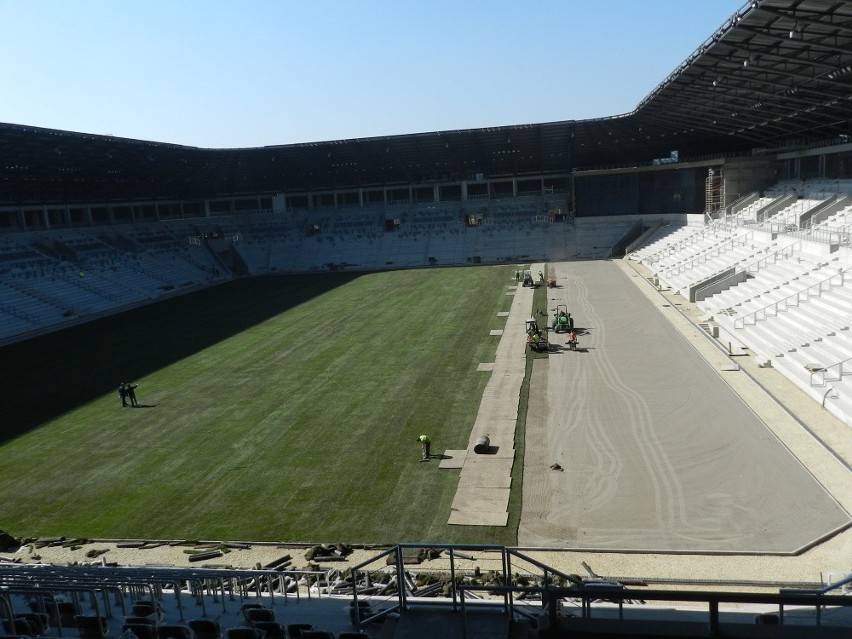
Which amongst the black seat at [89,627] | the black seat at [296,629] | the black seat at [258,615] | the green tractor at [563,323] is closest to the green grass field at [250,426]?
the green tractor at [563,323]

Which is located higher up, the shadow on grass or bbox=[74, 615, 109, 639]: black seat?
bbox=[74, 615, 109, 639]: black seat

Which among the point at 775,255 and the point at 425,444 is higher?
the point at 775,255

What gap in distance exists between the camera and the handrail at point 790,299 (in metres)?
29.5

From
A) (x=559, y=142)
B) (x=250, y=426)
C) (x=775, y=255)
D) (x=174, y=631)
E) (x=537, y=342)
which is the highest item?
(x=559, y=142)

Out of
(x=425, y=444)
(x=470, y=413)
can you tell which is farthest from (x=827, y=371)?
(x=425, y=444)

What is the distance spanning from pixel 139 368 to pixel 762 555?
28506 mm

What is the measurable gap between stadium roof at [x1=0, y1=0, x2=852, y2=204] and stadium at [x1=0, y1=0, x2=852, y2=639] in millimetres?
354

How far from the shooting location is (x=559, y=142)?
2820 inches

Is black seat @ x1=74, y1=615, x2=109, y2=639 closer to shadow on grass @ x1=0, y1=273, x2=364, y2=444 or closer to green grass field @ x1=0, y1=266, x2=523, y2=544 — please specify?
green grass field @ x1=0, y1=266, x2=523, y2=544

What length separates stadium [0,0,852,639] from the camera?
1074 centimetres

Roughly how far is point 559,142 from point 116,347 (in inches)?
1946

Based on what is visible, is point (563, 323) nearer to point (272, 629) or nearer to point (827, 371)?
point (827, 371)

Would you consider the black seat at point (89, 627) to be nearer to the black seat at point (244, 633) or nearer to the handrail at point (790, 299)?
the black seat at point (244, 633)

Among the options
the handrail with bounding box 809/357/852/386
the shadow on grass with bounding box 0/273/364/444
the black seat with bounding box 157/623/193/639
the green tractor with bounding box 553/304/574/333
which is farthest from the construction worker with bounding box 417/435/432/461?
the green tractor with bounding box 553/304/574/333
